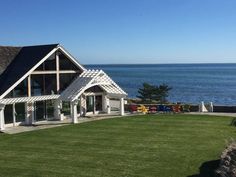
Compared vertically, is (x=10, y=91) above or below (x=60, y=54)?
below

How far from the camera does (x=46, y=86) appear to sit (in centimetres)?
3653

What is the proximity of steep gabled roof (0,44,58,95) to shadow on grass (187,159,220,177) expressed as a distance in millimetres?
18145

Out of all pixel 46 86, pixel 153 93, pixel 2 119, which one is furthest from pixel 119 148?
pixel 153 93

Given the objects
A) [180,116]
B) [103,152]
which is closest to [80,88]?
[180,116]

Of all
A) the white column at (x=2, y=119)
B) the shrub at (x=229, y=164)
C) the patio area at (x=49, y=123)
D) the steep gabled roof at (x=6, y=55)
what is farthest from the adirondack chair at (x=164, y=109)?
the shrub at (x=229, y=164)

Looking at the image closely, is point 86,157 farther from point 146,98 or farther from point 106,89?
point 146,98

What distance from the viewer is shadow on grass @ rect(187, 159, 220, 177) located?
59.7 ft

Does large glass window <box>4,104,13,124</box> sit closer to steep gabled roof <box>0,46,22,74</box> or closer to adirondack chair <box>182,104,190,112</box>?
steep gabled roof <box>0,46,22,74</box>

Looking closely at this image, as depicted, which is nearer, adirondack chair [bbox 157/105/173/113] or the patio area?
the patio area

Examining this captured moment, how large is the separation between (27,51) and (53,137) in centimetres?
1243

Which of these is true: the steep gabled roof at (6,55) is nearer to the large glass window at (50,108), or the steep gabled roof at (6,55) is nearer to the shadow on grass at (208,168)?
the large glass window at (50,108)

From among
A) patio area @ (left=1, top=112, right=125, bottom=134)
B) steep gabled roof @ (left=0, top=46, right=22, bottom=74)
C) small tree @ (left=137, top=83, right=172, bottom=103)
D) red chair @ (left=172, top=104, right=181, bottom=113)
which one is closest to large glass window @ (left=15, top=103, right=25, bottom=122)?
patio area @ (left=1, top=112, right=125, bottom=134)

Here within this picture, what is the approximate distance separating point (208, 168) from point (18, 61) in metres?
22.3

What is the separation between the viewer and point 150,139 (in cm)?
2639
